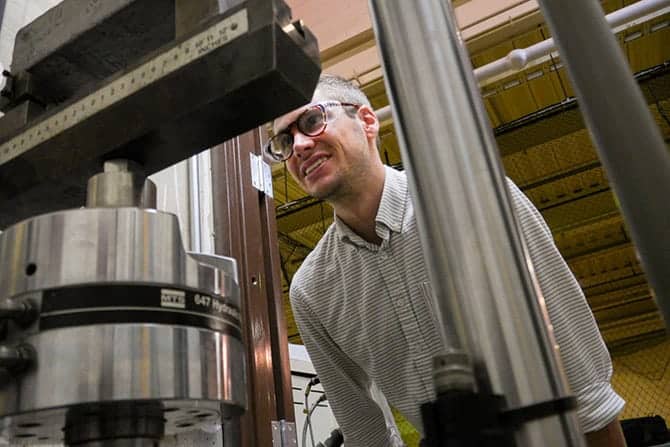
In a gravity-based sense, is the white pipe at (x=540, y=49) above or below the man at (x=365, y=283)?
above

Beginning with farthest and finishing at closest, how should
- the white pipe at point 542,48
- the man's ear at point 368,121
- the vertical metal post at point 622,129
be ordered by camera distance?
the white pipe at point 542,48, the man's ear at point 368,121, the vertical metal post at point 622,129

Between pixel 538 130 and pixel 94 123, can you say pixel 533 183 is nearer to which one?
pixel 538 130

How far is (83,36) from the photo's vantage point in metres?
0.52

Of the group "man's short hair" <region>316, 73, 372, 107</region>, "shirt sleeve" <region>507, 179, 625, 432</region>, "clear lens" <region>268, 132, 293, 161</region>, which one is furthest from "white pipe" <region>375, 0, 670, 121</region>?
"shirt sleeve" <region>507, 179, 625, 432</region>

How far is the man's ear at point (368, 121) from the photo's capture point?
145 centimetres

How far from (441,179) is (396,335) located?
938mm

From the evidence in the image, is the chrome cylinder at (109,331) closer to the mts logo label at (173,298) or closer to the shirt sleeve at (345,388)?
the mts logo label at (173,298)

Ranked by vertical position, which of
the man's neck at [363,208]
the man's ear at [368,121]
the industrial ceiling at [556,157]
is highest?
the industrial ceiling at [556,157]

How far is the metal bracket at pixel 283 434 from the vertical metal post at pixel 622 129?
96 centimetres

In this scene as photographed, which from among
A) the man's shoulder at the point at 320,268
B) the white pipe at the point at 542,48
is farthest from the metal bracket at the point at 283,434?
the white pipe at the point at 542,48

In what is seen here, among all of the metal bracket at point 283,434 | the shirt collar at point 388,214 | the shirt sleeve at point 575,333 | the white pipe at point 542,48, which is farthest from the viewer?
the white pipe at point 542,48

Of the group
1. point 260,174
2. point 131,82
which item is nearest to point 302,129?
point 260,174

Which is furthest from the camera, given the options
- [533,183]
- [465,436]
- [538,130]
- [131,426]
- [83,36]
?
[533,183]

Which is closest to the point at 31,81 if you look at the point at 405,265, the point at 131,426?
the point at 131,426
